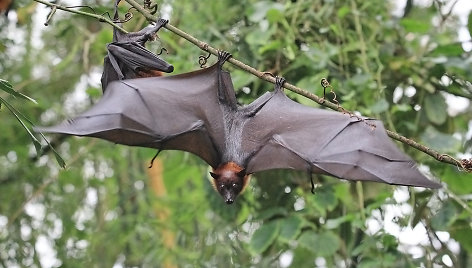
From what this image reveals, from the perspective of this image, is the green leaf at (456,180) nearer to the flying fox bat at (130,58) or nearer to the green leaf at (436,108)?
the green leaf at (436,108)

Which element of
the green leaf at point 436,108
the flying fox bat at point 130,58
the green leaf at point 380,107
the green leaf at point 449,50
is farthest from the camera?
the green leaf at point 436,108

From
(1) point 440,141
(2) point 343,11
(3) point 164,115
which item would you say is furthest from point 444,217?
(3) point 164,115

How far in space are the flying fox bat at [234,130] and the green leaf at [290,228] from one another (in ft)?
2.50

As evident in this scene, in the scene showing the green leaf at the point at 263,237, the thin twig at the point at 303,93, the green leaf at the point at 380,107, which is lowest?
the green leaf at the point at 263,237

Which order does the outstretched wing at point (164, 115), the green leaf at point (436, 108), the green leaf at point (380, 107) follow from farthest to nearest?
the green leaf at point (436, 108)
the green leaf at point (380, 107)
the outstretched wing at point (164, 115)

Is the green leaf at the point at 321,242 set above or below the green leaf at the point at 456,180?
below

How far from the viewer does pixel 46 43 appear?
6.68 meters

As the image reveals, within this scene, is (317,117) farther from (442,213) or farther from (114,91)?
(442,213)

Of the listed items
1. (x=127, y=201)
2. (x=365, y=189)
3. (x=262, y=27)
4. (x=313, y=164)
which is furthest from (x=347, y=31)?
(x=127, y=201)

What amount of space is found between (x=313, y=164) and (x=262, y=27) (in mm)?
1415

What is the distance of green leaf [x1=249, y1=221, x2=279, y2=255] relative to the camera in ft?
13.9

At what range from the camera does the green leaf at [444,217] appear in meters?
4.07

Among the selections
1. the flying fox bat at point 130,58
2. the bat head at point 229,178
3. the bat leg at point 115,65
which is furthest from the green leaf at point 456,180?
the bat leg at point 115,65

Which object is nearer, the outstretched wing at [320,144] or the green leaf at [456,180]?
the outstretched wing at [320,144]
